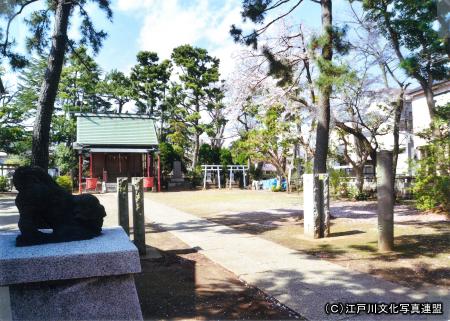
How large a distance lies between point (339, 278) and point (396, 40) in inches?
401

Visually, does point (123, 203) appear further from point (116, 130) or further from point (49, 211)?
point (116, 130)

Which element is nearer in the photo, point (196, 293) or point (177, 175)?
point (196, 293)

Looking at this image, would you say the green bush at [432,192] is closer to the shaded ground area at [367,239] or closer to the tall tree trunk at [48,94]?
the shaded ground area at [367,239]

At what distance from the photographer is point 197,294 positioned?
4883 mm

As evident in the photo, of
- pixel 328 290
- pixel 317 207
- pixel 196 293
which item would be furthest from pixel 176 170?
pixel 328 290

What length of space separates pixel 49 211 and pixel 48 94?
3.81 m

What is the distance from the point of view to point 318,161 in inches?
377

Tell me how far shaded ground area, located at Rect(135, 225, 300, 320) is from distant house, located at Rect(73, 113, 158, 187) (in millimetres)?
20079

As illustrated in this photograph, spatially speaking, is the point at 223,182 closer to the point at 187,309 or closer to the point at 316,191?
the point at 316,191

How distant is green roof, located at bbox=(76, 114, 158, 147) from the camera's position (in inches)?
1030

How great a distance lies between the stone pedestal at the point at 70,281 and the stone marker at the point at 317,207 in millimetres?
5351

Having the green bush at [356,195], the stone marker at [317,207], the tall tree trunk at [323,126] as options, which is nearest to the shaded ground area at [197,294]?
the stone marker at [317,207]

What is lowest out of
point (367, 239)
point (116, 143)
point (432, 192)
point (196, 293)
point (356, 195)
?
point (196, 293)

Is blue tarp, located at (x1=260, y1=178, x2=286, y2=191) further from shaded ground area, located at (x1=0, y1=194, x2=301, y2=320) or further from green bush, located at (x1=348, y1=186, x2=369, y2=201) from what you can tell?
shaded ground area, located at (x1=0, y1=194, x2=301, y2=320)
